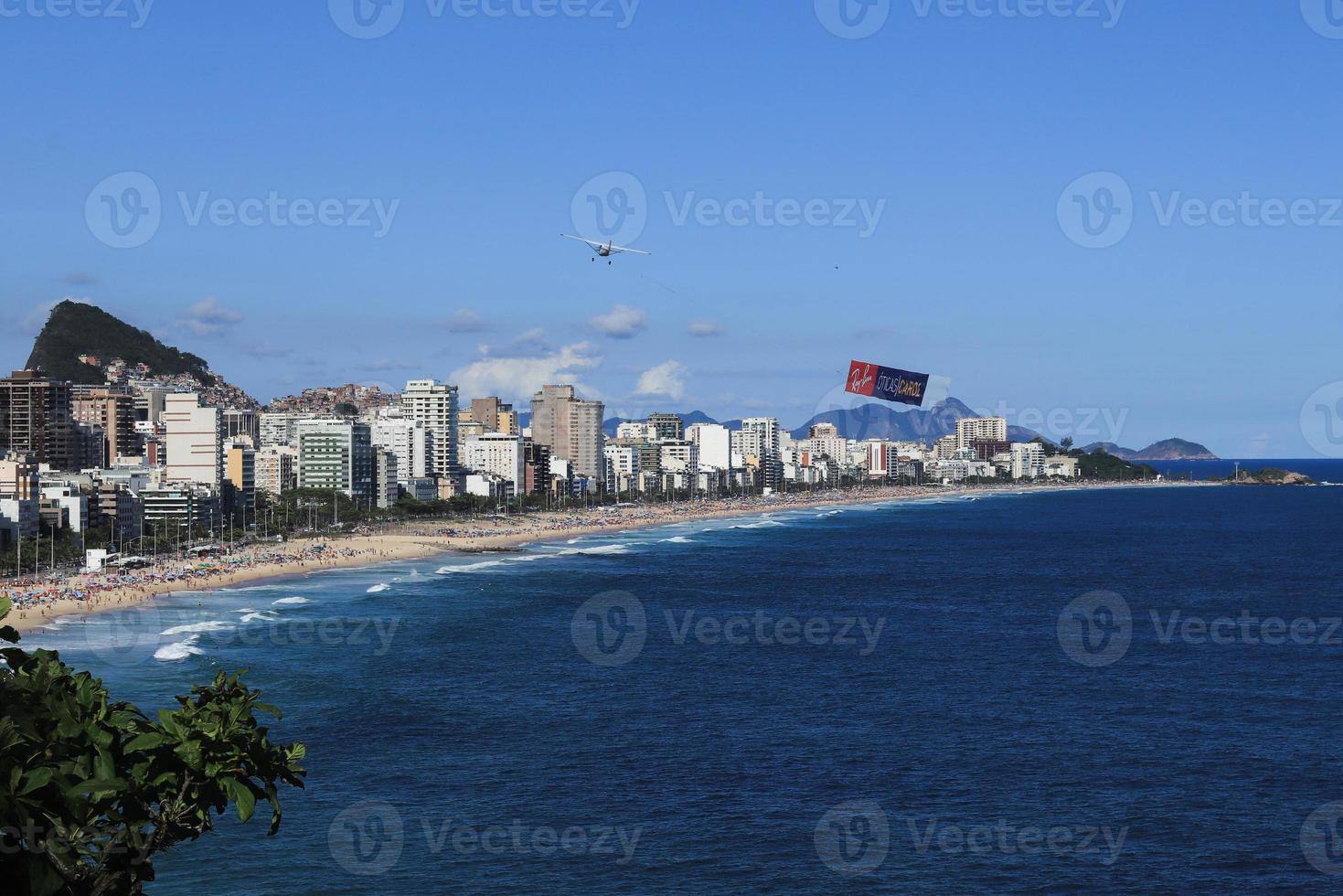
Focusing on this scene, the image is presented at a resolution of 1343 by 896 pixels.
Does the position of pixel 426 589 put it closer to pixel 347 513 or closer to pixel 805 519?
pixel 347 513

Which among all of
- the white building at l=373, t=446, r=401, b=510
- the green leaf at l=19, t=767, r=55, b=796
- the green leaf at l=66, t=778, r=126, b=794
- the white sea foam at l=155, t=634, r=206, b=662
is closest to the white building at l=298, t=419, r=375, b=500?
the white building at l=373, t=446, r=401, b=510

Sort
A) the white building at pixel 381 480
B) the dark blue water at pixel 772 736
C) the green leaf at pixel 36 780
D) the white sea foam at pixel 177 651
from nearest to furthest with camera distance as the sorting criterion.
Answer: the green leaf at pixel 36 780, the dark blue water at pixel 772 736, the white sea foam at pixel 177 651, the white building at pixel 381 480

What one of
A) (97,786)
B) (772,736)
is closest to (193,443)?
(772,736)

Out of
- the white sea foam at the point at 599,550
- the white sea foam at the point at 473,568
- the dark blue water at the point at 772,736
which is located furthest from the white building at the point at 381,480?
the dark blue water at the point at 772,736

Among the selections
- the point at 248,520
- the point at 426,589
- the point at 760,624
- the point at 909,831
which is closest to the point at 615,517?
the point at 248,520

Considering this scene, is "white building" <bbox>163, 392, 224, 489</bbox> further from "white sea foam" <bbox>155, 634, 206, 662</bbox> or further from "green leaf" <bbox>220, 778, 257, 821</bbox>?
"green leaf" <bbox>220, 778, 257, 821</bbox>

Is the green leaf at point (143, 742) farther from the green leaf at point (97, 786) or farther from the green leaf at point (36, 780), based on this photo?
the green leaf at point (36, 780)

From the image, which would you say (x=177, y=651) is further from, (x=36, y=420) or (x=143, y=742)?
(x=36, y=420)
